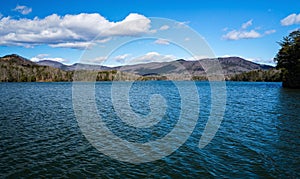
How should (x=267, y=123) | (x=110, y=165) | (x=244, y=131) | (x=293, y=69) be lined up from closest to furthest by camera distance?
(x=110, y=165) → (x=244, y=131) → (x=267, y=123) → (x=293, y=69)

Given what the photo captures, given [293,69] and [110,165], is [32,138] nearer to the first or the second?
[110,165]

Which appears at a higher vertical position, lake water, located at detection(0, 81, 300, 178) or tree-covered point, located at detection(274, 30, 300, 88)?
tree-covered point, located at detection(274, 30, 300, 88)

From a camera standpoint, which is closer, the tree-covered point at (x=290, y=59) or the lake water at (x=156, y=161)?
the lake water at (x=156, y=161)

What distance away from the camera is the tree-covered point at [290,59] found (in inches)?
3580

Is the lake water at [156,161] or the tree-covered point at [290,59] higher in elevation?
the tree-covered point at [290,59]

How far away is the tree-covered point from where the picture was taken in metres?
90.9

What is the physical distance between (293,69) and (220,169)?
94.9m

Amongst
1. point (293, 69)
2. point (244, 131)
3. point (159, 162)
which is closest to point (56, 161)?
point (159, 162)

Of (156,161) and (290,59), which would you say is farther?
(290,59)

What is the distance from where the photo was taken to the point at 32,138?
68.9ft

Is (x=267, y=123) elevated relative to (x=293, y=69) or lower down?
lower down

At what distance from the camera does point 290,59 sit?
308 feet

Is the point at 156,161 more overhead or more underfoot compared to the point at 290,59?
more underfoot

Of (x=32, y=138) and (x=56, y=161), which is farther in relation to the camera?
(x=32, y=138)
